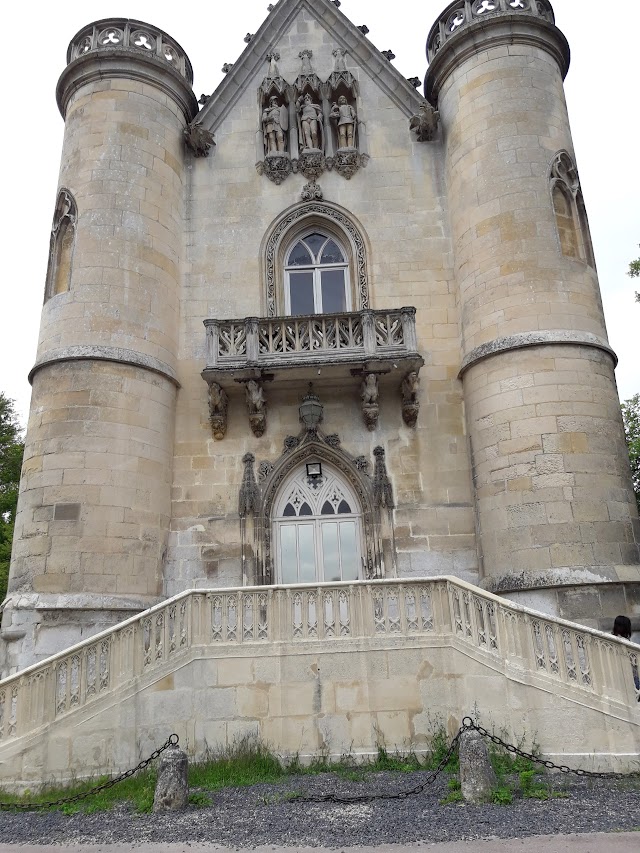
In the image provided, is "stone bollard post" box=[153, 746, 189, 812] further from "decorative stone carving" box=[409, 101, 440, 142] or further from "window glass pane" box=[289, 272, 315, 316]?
"decorative stone carving" box=[409, 101, 440, 142]

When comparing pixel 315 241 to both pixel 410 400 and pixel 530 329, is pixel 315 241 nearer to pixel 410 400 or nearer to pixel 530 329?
pixel 410 400

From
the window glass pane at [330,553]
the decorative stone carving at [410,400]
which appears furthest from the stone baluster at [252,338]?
the window glass pane at [330,553]

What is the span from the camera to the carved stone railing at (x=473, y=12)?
14.5m

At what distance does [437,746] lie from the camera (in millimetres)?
8453

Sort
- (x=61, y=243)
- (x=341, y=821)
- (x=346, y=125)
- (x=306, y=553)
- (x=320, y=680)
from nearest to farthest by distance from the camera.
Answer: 1. (x=341, y=821)
2. (x=320, y=680)
3. (x=306, y=553)
4. (x=61, y=243)
5. (x=346, y=125)

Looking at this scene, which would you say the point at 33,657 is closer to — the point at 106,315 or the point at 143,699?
the point at 143,699

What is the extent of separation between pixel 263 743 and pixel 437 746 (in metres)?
2.10

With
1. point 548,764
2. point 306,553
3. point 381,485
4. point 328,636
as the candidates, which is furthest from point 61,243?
point 548,764

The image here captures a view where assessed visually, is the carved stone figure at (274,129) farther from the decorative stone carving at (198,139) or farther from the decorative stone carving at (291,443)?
the decorative stone carving at (291,443)

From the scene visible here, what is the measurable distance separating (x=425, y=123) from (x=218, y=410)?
24.8ft

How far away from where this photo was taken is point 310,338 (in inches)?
509

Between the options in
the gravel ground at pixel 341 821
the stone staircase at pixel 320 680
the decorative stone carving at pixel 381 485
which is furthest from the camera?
the decorative stone carving at pixel 381 485

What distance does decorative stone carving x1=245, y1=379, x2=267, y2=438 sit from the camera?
13.0 metres

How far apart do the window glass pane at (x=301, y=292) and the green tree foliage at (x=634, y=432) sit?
1429 centimetres
